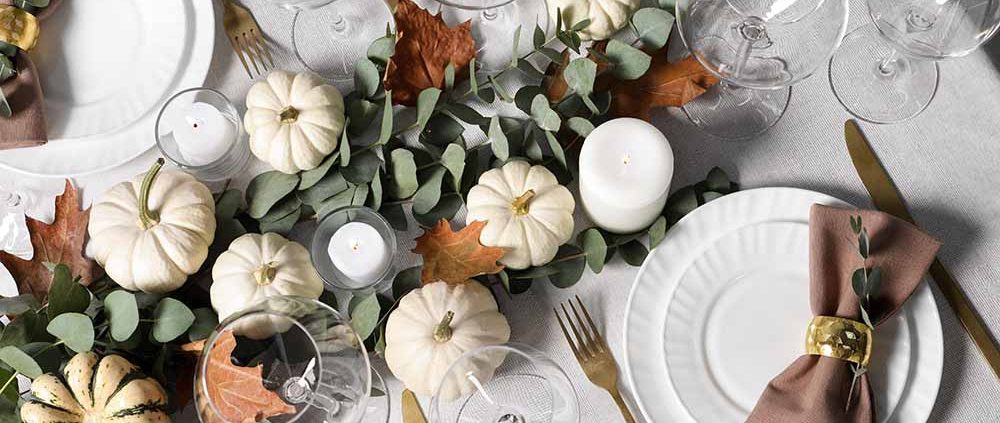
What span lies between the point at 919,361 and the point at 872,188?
0.17 m

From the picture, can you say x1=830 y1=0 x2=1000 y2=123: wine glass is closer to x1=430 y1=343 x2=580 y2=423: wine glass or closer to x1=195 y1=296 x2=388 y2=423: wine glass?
x1=430 y1=343 x2=580 y2=423: wine glass

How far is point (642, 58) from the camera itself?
87 cm

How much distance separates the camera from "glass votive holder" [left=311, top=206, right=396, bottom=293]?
83cm

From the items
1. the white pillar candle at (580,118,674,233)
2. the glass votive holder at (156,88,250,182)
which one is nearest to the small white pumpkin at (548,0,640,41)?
the white pillar candle at (580,118,674,233)

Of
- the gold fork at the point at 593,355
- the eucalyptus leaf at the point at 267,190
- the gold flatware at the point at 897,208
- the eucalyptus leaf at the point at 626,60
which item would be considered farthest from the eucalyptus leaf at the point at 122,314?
the gold flatware at the point at 897,208

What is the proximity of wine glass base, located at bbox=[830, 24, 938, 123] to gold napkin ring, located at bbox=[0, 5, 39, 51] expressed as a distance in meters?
0.80

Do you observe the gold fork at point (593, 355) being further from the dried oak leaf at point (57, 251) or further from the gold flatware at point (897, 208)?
the dried oak leaf at point (57, 251)

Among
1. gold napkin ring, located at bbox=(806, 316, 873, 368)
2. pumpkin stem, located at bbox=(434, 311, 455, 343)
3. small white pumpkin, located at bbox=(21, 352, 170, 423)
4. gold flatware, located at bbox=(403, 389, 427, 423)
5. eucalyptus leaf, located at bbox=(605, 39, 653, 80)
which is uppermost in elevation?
eucalyptus leaf, located at bbox=(605, 39, 653, 80)

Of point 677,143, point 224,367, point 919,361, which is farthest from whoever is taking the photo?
point 677,143

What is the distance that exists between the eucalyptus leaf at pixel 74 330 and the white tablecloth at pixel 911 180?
200 mm

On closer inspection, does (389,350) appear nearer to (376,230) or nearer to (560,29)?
(376,230)

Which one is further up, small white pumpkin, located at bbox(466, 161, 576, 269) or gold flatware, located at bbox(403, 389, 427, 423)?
small white pumpkin, located at bbox(466, 161, 576, 269)

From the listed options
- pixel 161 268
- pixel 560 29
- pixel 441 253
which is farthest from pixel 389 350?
pixel 560 29

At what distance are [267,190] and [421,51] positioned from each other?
0.66 feet
